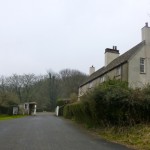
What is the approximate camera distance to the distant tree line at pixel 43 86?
85.8m

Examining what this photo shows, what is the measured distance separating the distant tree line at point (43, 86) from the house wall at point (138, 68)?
2092 inches

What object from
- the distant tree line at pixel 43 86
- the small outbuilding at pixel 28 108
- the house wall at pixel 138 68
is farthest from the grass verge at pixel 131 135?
the distant tree line at pixel 43 86

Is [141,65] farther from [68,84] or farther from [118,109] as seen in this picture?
[68,84]

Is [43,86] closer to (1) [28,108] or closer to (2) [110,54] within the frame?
(1) [28,108]

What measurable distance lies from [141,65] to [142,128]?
53.2 feet

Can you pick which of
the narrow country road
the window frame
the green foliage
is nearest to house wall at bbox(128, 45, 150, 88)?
the window frame

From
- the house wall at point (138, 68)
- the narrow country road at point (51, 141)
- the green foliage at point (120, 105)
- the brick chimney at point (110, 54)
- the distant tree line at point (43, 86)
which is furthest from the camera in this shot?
the distant tree line at point (43, 86)

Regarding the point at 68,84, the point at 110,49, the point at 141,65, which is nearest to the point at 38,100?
the point at 68,84

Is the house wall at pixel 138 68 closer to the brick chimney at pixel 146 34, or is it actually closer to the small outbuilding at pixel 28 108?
the brick chimney at pixel 146 34

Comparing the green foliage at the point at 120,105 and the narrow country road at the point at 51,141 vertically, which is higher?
the green foliage at the point at 120,105

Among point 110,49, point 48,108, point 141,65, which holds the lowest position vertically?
point 48,108

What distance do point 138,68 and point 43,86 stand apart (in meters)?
63.2

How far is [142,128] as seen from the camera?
1530 cm

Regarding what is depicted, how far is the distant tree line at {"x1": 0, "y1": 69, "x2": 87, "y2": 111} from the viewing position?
282ft
